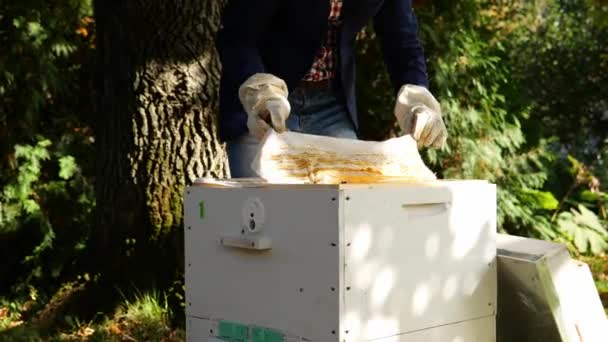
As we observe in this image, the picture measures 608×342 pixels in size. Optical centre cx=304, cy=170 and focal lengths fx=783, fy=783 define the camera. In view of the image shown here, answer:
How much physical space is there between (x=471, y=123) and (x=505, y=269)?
340cm

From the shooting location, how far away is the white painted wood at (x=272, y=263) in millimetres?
1691

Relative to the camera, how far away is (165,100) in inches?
143

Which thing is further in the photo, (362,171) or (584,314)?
(584,314)

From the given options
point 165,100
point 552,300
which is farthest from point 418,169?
point 165,100

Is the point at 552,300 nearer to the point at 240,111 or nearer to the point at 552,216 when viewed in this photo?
the point at 240,111

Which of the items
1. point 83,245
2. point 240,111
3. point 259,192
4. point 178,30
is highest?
point 178,30

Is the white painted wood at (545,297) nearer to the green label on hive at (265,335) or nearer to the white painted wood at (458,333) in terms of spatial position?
the white painted wood at (458,333)

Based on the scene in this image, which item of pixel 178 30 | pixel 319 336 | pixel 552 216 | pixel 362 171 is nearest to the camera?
pixel 319 336

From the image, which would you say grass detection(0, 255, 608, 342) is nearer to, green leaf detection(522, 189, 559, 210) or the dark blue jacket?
the dark blue jacket

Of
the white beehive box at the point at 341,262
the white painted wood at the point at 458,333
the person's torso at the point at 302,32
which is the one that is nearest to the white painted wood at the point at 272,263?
the white beehive box at the point at 341,262

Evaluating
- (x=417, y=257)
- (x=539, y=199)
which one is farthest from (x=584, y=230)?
(x=417, y=257)

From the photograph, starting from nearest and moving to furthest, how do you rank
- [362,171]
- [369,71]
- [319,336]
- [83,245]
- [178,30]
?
[319,336]
[362,171]
[178,30]
[83,245]
[369,71]

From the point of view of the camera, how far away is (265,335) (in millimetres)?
1858

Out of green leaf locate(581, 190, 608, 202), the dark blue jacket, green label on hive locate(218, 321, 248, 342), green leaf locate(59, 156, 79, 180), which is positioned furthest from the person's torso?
green leaf locate(581, 190, 608, 202)
